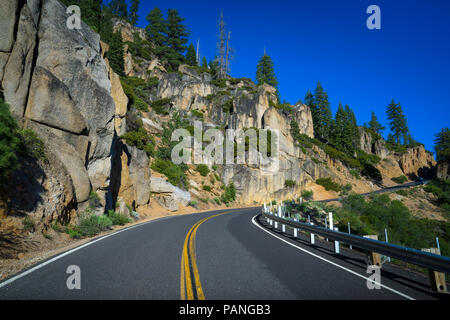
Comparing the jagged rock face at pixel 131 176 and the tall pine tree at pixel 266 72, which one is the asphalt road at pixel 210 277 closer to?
the jagged rock face at pixel 131 176

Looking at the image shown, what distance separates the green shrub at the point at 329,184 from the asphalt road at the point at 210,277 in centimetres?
5378

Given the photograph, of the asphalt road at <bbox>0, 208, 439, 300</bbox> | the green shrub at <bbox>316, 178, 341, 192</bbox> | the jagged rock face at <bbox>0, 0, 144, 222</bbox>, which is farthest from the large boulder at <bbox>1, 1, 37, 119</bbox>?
the green shrub at <bbox>316, 178, 341, 192</bbox>

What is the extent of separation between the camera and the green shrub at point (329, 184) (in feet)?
185

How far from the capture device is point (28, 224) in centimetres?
859

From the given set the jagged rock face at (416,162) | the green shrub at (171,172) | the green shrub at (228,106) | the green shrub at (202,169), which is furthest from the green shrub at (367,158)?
the green shrub at (171,172)

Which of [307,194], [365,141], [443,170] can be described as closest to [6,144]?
[307,194]

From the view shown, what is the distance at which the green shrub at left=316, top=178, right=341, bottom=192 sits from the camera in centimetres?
5654

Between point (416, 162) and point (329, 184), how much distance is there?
40.7m

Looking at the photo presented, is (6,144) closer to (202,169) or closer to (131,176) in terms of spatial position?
(131,176)

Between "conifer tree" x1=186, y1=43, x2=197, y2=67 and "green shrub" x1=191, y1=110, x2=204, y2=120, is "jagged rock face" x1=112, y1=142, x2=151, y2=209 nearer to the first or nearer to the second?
"green shrub" x1=191, y1=110, x2=204, y2=120

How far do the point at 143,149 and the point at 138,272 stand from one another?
22.4 m

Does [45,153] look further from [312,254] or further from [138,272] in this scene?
[312,254]
